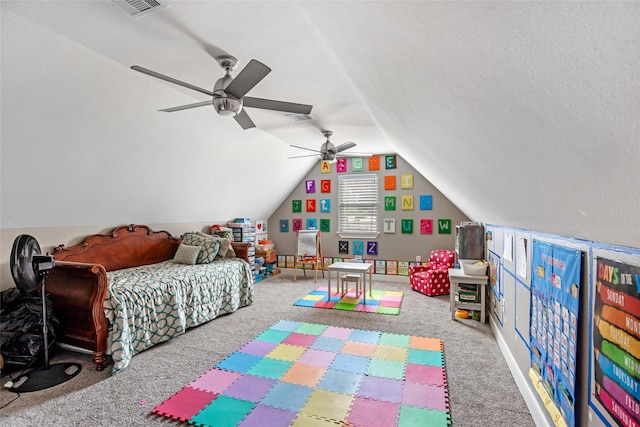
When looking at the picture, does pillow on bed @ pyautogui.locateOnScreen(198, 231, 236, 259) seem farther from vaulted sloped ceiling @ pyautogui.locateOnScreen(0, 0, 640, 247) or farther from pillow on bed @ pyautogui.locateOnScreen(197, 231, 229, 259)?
vaulted sloped ceiling @ pyautogui.locateOnScreen(0, 0, 640, 247)

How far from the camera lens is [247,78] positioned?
2125mm

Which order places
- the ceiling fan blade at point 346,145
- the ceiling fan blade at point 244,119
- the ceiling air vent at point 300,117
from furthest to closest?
1. the ceiling fan blade at point 346,145
2. the ceiling air vent at point 300,117
3. the ceiling fan blade at point 244,119

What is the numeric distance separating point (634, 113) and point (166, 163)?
162 inches

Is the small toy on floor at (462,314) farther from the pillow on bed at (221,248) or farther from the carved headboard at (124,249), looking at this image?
the carved headboard at (124,249)

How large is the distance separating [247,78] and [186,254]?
10.3 feet

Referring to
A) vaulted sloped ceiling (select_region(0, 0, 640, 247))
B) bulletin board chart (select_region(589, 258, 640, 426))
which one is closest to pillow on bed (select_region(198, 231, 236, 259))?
vaulted sloped ceiling (select_region(0, 0, 640, 247))

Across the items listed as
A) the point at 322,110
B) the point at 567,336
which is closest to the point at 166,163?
the point at 322,110

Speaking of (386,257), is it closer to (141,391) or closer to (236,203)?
(236,203)

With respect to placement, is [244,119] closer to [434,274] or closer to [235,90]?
[235,90]

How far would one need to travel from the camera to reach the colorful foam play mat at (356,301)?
14.6 ft

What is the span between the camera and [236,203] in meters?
5.86

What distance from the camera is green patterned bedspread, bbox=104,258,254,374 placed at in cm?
290

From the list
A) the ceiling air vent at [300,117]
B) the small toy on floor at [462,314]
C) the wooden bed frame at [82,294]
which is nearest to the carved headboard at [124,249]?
the wooden bed frame at [82,294]

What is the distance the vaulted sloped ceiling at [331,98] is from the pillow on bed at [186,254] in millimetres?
610
